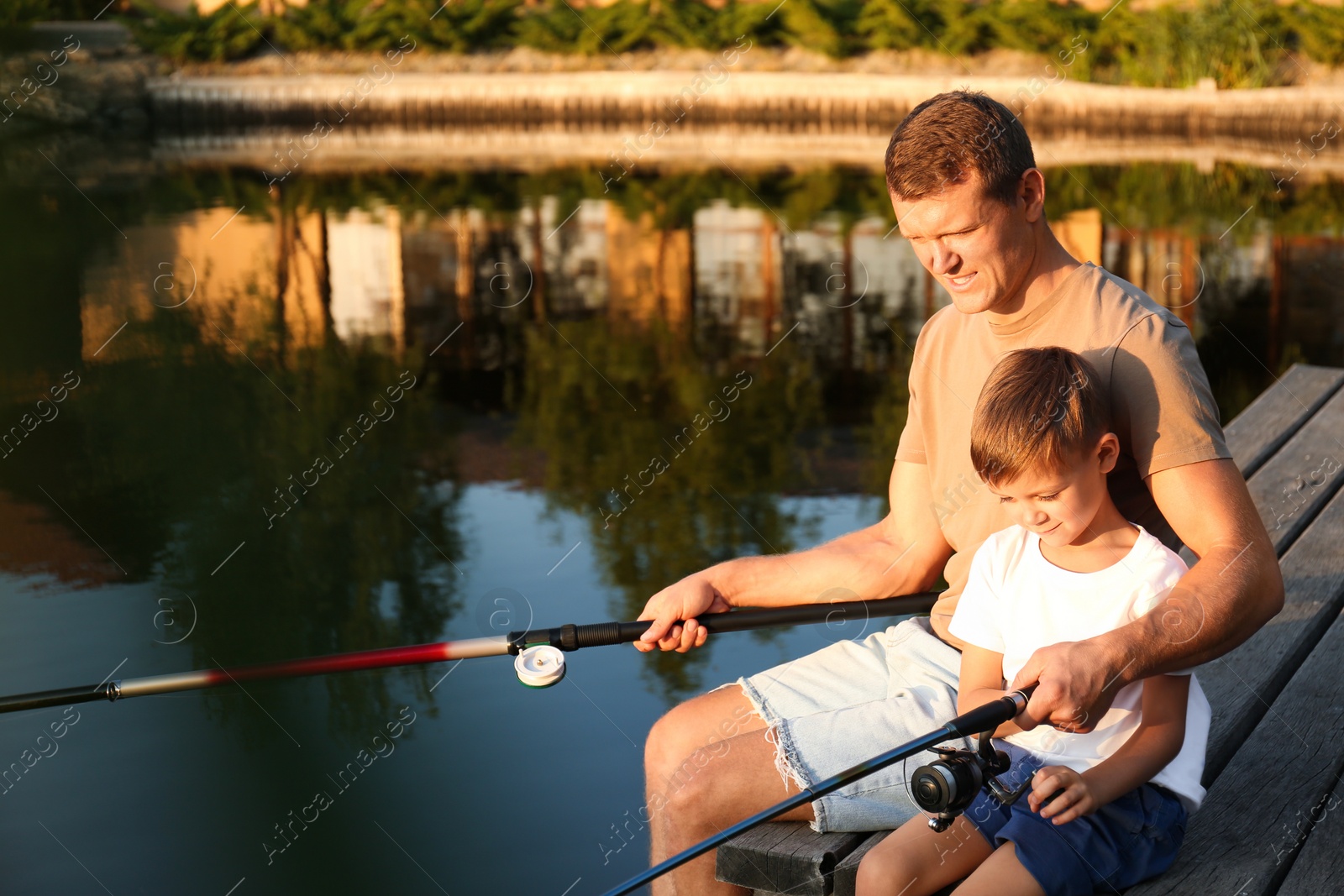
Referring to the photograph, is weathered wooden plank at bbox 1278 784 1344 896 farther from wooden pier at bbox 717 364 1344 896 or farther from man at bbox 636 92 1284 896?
man at bbox 636 92 1284 896

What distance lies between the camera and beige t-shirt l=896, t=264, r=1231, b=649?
1710mm

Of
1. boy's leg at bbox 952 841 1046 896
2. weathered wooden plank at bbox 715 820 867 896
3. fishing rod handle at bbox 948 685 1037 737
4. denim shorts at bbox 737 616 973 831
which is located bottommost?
weathered wooden plank at bbox 715 820 867 896

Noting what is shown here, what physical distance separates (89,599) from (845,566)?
135 inches

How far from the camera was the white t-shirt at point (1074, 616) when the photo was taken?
64.0 inches

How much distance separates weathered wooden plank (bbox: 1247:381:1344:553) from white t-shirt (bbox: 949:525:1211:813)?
1220mm

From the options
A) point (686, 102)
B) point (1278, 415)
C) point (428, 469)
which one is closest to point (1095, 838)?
point (1278, 415)

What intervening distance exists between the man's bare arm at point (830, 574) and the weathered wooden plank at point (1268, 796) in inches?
21.4

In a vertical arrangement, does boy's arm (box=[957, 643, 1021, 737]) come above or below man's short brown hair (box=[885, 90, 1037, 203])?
below

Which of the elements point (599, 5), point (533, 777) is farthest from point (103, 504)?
point (599, 5)

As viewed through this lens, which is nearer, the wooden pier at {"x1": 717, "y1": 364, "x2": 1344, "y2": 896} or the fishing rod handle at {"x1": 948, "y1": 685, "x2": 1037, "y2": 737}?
the fishing rod handle at {"x1": 948, "y1": 685, "x2": 1037, "y2": 737}

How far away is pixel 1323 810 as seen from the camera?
177cm

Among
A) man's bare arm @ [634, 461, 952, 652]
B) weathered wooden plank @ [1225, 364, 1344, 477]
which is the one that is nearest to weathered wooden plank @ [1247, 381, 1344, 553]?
weathered wooden plank @ [1225, 364, 1344, 477]

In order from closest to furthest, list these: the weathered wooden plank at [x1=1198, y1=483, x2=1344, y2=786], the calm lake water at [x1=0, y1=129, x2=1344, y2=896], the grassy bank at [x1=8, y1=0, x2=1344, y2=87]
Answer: the weathered wooden plank at [x1=1198, y1=483, x2=1344, y2=786]
the calm lake water at [x1=0, y1=129, x2=1344, y2=896]
the grassy bank at [x1=8, y1=0, x2=1344, y2=87]

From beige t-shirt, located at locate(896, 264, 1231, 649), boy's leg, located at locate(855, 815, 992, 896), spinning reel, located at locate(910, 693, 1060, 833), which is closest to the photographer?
spinning reel, located at locate(910, 693, 1060, 833)
